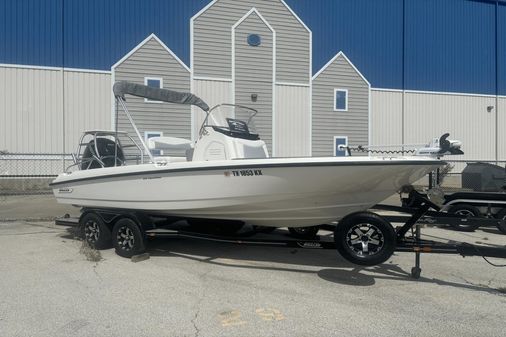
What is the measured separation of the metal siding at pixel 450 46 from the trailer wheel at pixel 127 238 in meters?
15.9

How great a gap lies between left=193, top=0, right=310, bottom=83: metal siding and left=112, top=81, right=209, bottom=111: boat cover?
28.5ft

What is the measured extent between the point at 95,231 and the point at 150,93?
2332mm

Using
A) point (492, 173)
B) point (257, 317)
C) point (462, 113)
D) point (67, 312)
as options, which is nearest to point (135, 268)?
point (67, 312)

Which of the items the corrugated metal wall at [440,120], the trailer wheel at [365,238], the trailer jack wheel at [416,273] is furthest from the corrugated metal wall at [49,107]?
the trailer jack wheel at [416,273]

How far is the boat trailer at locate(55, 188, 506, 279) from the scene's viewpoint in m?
4.60

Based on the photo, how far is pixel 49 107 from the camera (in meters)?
14.3

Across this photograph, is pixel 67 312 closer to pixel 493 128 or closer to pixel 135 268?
pixel 135 268

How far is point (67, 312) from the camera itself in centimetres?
393

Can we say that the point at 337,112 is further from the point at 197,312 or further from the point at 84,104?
the point at 197,312

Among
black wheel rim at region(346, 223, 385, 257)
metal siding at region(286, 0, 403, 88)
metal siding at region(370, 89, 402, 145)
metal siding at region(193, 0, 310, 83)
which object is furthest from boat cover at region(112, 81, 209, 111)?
metal siding at region(370, 89, 402, 145)

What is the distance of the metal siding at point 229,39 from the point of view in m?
15.9

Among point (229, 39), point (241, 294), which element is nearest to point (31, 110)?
point (229, 39)

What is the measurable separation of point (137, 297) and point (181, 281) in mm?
683

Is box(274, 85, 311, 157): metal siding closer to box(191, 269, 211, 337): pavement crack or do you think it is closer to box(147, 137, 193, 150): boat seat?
box(147, 137, 193, 150): boat seat
